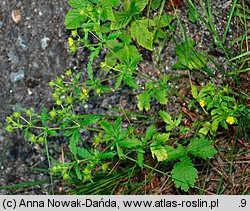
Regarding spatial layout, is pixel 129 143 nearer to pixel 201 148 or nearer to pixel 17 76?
pixel 201 148

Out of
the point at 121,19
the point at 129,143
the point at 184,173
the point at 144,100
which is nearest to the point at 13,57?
the point at 121,19

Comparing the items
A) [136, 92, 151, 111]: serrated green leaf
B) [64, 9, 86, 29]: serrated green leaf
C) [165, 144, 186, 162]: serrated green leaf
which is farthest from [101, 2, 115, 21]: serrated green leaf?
[165, 144, 186, 162]: serrated green leaf

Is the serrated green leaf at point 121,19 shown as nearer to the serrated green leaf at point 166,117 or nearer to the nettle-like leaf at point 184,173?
the serrated green leaf at point 166,117

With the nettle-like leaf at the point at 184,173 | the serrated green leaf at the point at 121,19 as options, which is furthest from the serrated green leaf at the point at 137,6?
the nettle-like leaf at the point at 184,173

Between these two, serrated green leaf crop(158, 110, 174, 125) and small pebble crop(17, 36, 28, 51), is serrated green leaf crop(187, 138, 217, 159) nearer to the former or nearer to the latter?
serrated green leaf crop(158, 110, 174, 125)

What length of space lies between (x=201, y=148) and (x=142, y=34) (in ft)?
1.98

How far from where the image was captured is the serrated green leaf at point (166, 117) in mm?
2531

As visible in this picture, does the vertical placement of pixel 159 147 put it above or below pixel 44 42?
below

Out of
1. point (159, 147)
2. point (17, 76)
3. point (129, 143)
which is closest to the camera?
point (129, 143)

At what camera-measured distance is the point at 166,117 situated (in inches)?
100

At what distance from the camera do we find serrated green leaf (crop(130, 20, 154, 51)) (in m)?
2.60

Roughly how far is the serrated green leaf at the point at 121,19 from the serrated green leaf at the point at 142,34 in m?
0.04

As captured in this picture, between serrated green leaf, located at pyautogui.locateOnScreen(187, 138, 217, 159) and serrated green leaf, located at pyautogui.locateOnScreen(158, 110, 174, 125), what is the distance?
136mm

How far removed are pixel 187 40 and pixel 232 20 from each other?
282 millimetres
